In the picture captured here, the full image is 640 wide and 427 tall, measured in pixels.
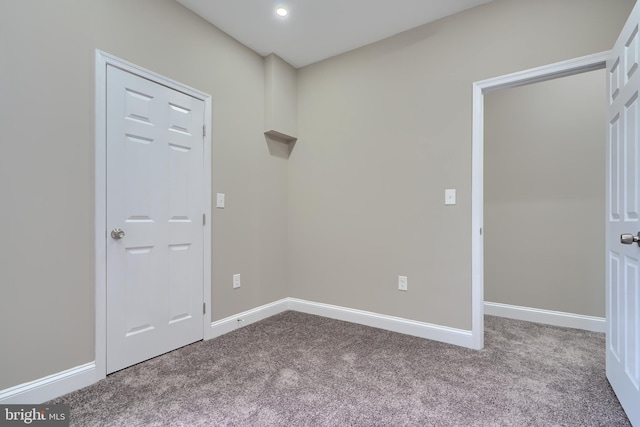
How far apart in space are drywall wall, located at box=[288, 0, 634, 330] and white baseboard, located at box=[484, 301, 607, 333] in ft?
3.34

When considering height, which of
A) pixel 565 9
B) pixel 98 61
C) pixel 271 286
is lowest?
pixel 271 286

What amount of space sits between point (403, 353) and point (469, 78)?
2.17 m

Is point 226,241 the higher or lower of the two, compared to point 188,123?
lower

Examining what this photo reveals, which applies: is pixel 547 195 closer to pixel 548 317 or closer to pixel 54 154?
pixel 548 317

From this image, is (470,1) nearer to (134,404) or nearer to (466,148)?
(466,148)

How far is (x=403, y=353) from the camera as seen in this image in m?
2.24

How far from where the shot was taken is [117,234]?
193 cm

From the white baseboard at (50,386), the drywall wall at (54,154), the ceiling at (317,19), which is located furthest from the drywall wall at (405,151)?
the white baseboard at (50,386)

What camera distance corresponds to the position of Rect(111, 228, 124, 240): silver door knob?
1.92m

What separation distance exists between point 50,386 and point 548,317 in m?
3.81

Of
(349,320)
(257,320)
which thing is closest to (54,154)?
(257,320)

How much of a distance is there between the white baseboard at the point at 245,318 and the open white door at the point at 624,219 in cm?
257

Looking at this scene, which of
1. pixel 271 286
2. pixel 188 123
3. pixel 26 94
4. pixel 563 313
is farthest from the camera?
pixel 271 286

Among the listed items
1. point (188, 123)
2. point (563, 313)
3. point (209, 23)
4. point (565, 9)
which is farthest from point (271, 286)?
point (565, 9)
